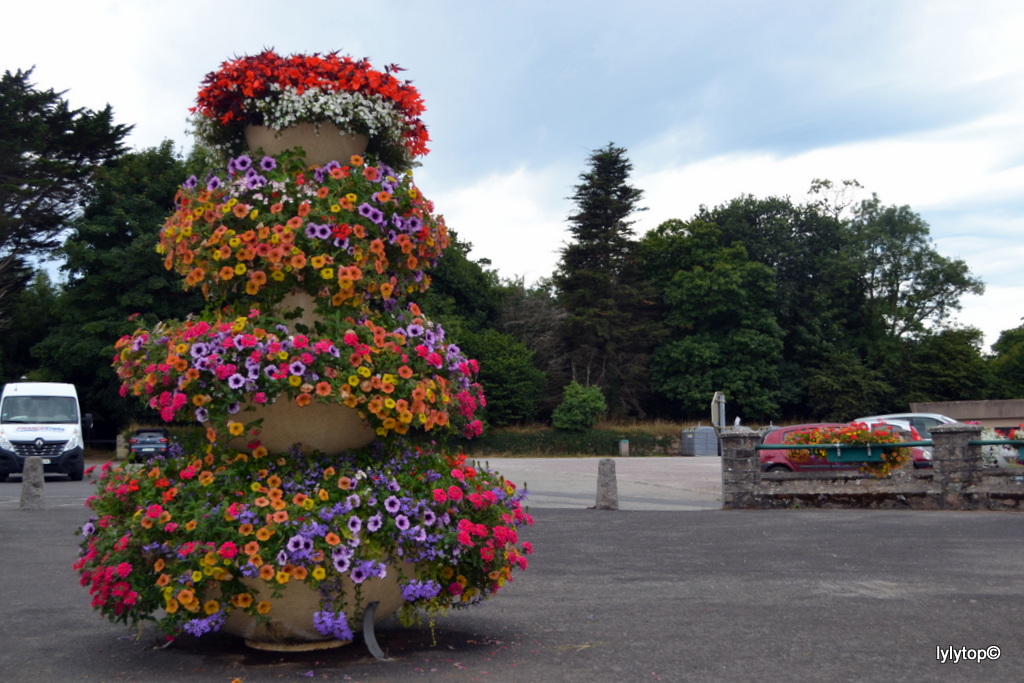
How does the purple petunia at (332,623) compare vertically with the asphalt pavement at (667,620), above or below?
above

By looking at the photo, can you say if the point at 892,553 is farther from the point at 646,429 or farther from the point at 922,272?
the point at 922,272

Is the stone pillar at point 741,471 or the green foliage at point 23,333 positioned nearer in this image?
the stone pillar at point 741,471

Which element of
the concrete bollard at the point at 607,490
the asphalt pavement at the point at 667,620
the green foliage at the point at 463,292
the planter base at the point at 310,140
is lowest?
the asphalt pavement at the point at 667,620

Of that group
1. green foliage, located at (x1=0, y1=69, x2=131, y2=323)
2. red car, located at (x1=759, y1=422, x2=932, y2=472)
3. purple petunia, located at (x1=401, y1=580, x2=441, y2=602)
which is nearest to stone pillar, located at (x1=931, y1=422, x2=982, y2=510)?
red car, located at (x1=759, y1=422, x2=932, y2=472)

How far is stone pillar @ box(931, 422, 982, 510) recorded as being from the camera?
15.8m

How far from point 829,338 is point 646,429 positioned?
17763 mm

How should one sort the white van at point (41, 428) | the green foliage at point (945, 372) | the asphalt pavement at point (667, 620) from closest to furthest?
the asphalt pavement at point (667, 620) < the white van at point (41, 428) < the green foliage at point (945, 372)

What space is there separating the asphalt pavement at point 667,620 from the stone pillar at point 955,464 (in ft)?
10.4

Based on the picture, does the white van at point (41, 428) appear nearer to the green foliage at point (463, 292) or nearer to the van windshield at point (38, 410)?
the van windshield at point (38, 410)

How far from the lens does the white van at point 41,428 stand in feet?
80.8

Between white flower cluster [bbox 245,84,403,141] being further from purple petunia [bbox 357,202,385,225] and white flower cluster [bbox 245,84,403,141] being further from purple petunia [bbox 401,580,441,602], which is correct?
purple petunia [bbox 401,580,441,602]

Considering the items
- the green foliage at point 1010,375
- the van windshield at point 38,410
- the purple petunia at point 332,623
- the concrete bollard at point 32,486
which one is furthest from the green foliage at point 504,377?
the purple petunia at point 332,623

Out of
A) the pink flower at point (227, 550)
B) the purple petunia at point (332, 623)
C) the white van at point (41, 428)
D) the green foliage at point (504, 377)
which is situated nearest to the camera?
the pink flower at point (227, 550)

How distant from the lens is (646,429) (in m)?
50.7
